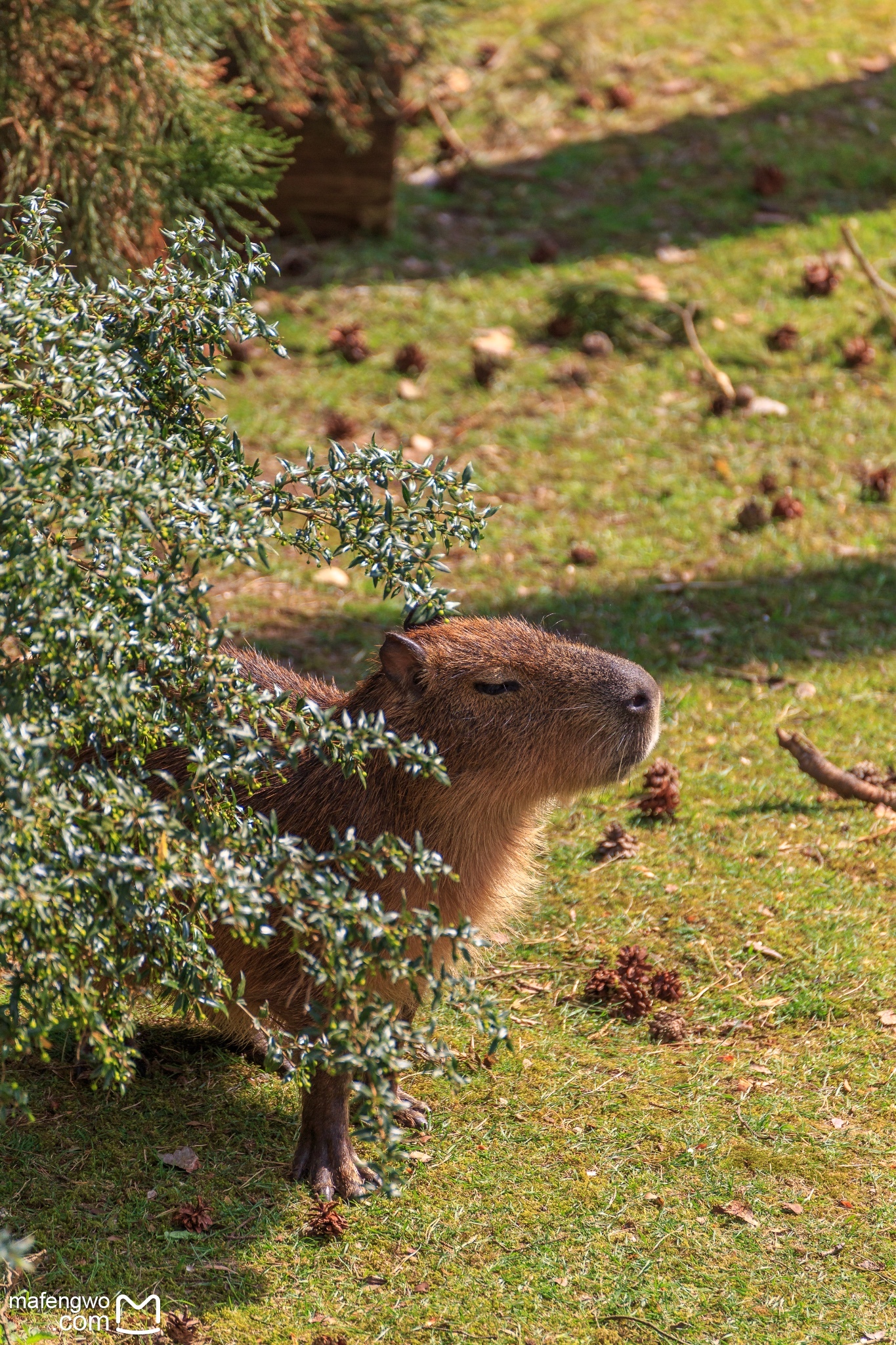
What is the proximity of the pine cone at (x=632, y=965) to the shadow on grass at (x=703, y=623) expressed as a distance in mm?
1899

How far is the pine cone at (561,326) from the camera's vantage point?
8109mm

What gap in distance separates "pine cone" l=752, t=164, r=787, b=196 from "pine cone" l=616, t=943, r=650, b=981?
23.2 feet

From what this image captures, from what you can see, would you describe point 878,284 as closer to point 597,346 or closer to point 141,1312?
point 597,346

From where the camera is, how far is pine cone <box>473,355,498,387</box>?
25.1ft

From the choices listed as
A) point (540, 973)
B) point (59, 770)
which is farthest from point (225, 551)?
point (540, 973)

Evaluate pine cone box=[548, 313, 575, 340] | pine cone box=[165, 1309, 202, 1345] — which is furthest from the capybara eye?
pine cone box=[548, 313, 575, 340]

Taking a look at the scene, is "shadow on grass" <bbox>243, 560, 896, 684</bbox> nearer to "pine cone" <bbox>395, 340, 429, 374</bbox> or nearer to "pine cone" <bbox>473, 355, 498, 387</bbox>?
"pine cone" <bbox>473, 355, 498, 387</bbox>

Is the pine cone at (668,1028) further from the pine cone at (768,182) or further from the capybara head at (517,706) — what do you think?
the pine cone at (768,182)

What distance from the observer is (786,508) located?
21.7ft

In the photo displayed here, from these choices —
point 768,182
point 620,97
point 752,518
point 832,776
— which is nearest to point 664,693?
point 832,776

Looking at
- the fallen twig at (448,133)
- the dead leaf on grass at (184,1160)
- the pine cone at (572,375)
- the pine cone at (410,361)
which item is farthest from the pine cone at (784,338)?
the dead leaf on grass at (184,1160)

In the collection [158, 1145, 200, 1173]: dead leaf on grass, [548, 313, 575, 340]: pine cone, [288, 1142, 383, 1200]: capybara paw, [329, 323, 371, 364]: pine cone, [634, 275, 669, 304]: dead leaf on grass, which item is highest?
[634, 275, 669, 304]: dead leaf on grass

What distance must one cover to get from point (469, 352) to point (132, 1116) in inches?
221

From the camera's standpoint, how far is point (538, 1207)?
310cm
